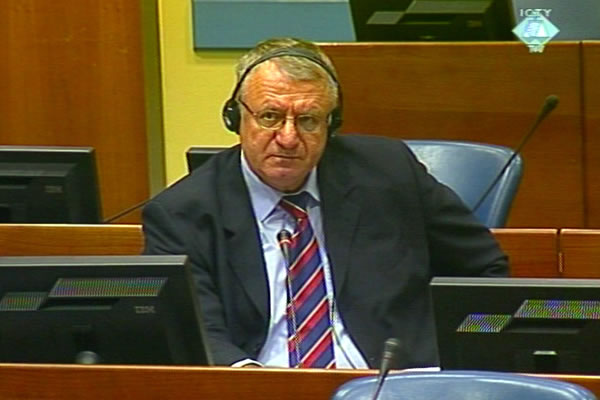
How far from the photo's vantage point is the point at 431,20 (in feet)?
14.0

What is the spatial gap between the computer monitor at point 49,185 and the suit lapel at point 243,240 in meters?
0.32

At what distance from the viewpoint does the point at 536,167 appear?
394cm

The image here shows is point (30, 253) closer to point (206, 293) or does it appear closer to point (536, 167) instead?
point (206, 293)

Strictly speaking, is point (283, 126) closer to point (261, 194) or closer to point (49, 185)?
point (261, 194)

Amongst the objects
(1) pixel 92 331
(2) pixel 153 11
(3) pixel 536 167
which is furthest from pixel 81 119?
(1) pixel 92 331

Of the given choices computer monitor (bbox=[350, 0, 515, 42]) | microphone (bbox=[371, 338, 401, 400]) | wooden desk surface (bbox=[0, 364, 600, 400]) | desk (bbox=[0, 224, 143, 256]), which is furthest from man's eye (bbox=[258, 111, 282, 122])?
computer monitor (bbox=[350, 0, 515, 42])

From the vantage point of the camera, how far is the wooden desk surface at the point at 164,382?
1.88 meters

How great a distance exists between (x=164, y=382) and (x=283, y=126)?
95cm

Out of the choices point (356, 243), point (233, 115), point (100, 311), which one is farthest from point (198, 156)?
point (100, 311)

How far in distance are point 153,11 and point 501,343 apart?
3730 mm

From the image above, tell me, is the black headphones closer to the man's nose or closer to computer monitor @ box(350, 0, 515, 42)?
the man's nose

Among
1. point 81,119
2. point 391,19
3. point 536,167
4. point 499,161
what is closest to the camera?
point 499,161

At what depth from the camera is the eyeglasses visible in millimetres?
2768

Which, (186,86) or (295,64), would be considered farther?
(186,86)
